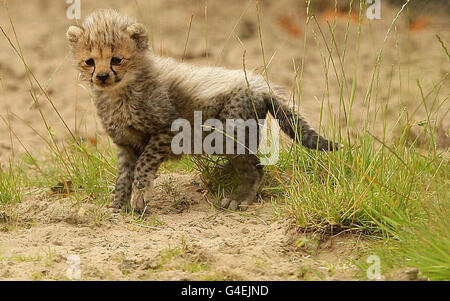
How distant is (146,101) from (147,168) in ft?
1.28

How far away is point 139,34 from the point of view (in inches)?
150

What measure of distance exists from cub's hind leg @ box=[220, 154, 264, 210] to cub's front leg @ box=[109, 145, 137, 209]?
575 millimetres

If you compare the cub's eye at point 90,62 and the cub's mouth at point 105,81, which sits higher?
the cub's eye at point 90,62

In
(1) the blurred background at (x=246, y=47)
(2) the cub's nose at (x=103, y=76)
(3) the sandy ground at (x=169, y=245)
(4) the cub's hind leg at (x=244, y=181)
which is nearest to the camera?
(3) the sandy ground at (x=169, y=245)

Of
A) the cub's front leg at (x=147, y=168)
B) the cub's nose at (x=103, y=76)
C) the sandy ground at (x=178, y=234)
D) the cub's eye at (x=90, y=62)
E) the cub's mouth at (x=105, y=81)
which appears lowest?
the sandy ground at (x=178, y=234)

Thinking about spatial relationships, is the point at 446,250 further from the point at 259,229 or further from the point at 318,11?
the point at 318,11

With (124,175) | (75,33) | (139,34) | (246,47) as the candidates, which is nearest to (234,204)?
(124,175)

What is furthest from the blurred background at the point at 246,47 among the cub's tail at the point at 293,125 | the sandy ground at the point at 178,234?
the cub's tail at the point at 293,125

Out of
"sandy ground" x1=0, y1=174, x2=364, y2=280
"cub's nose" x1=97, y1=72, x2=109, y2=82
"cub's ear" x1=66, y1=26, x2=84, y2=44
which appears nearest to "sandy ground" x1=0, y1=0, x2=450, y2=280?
"sandy ground" x1=0, y1=174, x2=364, y2=280

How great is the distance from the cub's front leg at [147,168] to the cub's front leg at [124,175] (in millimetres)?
158

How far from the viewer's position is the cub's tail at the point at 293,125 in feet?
Answer: 12.1

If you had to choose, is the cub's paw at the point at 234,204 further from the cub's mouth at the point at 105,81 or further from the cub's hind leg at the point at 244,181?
the cub's mouth at the point at 105,81

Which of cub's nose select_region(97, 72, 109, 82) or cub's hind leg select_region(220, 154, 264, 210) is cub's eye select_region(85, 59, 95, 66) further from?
cub's hind leg select_region(220, 154, 264, 210)

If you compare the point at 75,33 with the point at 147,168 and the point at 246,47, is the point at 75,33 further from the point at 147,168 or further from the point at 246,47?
the point at 246,47
